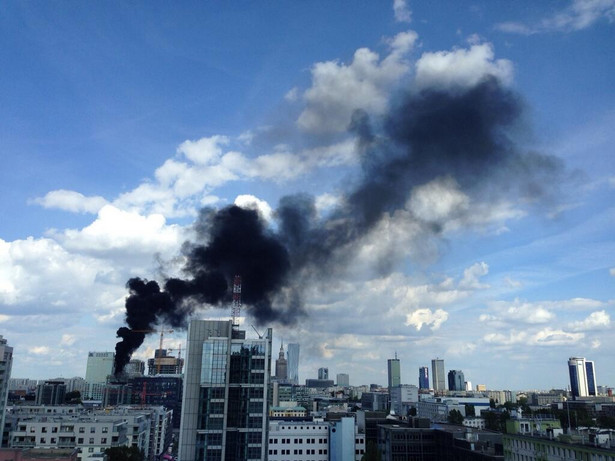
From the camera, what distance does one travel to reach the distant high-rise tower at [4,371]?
121 metres

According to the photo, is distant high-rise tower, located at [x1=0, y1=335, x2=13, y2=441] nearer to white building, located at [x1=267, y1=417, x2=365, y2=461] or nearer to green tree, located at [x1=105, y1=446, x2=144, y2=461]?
green tree, located at [x1=105, y1=446, x2=144, y2=461]

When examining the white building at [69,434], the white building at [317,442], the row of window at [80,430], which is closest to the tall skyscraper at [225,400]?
the white building at [317,442]

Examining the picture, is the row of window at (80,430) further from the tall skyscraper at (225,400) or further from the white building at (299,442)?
the tall skyscraper at (225,400)

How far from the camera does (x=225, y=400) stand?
77688 millimetres

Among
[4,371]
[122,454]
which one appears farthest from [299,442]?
[4,371]

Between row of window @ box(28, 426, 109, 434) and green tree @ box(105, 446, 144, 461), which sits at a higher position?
row of window @ box(28, 426, 109, 434)

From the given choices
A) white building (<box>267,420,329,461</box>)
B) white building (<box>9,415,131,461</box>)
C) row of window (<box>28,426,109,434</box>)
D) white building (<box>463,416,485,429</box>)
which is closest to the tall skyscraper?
white building (<box>267,420,329,461</box>)

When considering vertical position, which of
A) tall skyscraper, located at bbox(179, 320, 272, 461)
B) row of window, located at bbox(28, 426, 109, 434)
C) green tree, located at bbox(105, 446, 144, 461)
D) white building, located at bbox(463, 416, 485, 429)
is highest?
tall skyscraper, located at bbox(179, 320, 272, 461)

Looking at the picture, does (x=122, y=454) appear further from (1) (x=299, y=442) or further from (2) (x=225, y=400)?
(1) (x=299, y=442)

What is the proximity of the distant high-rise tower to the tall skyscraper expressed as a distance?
65.6m

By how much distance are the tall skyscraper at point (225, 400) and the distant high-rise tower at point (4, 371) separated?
65.6m

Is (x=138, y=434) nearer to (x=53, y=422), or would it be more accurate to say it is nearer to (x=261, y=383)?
(x=53, y=422)

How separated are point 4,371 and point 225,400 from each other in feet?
265

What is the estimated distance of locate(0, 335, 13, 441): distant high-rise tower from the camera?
→ 121 metres
